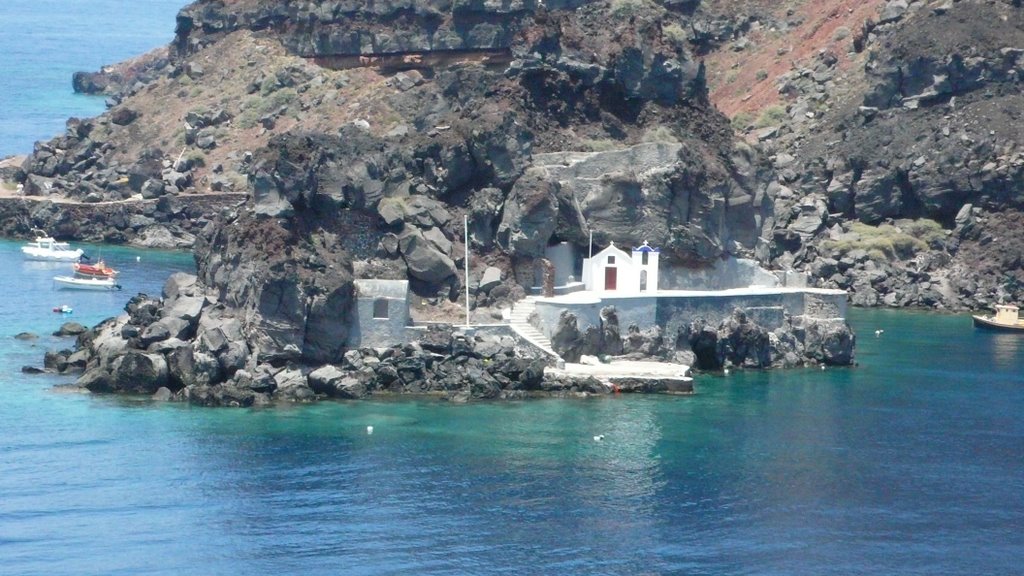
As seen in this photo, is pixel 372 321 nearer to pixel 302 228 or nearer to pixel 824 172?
pixel 302 228

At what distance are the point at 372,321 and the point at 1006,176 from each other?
170 ft

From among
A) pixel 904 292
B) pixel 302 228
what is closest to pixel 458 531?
pixel 302 228

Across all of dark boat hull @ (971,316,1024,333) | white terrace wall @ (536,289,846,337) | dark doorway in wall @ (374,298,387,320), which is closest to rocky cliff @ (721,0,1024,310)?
dark boat hull @ (971,316,1024,333)

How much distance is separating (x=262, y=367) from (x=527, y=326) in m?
9.34

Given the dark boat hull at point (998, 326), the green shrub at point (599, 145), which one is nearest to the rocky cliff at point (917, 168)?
the dark boat hull at point (998, 326)

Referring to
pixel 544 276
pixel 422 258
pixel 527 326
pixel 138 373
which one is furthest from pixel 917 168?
pixel 138 373

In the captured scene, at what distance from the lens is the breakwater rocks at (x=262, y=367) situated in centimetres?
6250

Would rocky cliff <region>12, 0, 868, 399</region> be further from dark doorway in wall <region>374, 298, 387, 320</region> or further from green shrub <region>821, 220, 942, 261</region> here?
green shrub <region>821, 220, 942, 261</region>

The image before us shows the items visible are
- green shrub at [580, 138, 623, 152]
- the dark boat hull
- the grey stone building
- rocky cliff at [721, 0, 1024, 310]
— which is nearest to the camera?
the grey stone building

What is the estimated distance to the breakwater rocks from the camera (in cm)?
6250

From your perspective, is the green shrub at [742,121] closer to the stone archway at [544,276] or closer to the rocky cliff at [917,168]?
the rocky cliff at [917,168]

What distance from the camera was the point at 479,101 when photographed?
75000mm

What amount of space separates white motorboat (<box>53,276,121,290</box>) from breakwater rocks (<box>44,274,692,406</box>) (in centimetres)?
2452

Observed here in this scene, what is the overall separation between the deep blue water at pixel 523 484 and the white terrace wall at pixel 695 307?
253cm
